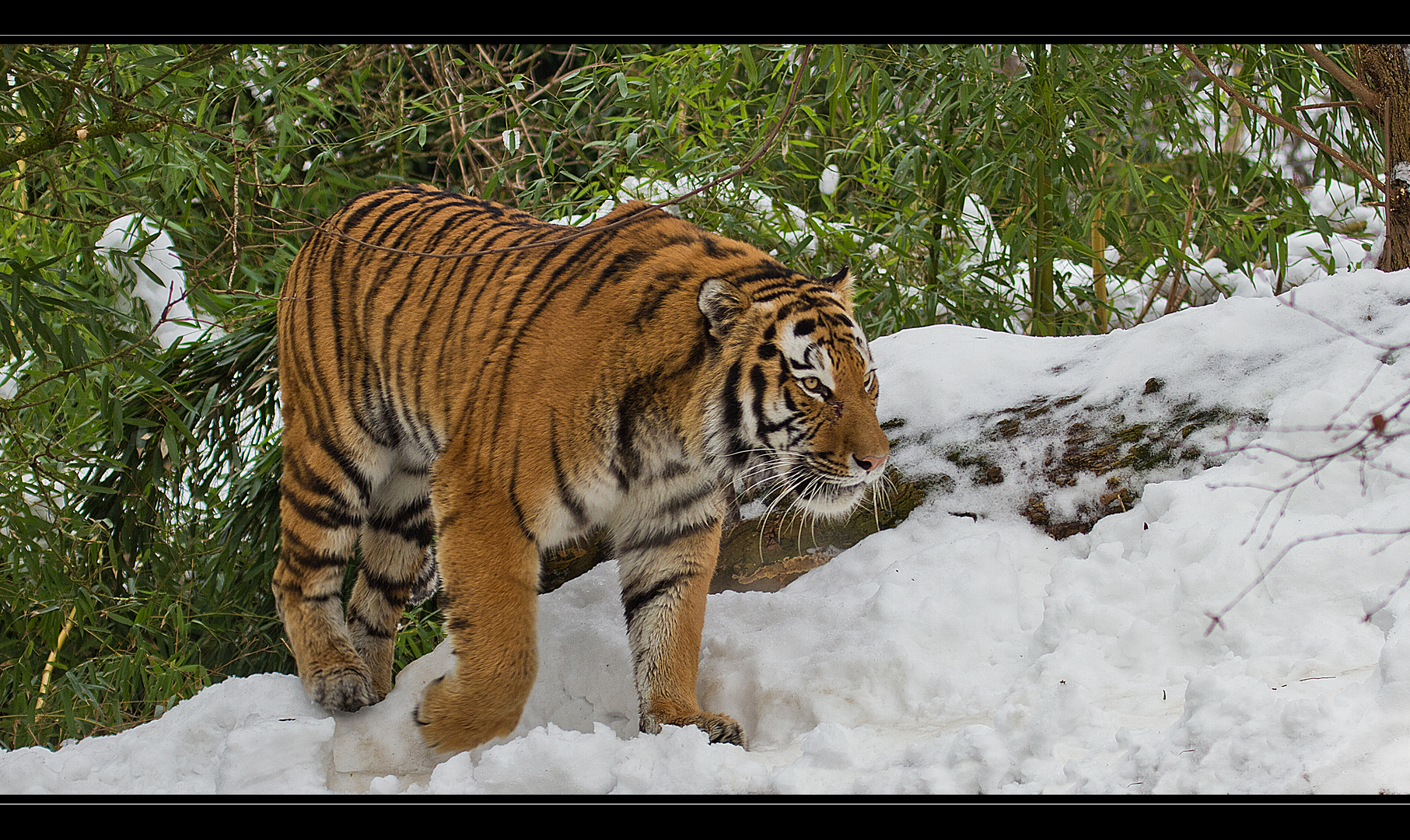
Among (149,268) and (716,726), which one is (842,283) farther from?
(149,268)

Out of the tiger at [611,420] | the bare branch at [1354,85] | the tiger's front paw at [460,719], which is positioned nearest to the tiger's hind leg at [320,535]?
the tiger at [611,420]

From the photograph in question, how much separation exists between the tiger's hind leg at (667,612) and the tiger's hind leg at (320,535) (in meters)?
0.82

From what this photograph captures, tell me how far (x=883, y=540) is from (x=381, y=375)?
1.33 metres

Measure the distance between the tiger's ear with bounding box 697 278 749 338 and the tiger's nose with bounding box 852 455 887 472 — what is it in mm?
373

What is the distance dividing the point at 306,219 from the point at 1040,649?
2934mm

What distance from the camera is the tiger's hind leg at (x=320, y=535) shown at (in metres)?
2.83

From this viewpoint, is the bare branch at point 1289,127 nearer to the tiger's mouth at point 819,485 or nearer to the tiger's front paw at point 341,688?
the tiger's mouth at point 819,485

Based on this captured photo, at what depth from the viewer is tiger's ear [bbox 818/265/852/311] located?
241 cm

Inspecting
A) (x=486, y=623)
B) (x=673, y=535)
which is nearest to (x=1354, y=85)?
(x=673, y=535)

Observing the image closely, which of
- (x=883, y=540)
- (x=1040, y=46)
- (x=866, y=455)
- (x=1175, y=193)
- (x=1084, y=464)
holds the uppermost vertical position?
(x=1040, y=46)
